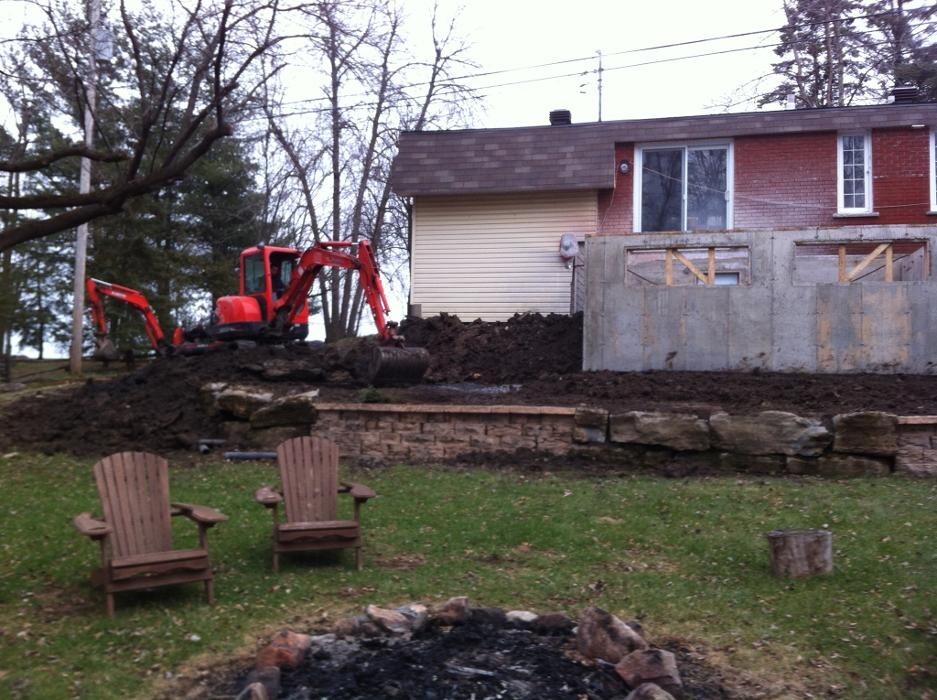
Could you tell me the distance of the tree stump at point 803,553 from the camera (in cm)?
663

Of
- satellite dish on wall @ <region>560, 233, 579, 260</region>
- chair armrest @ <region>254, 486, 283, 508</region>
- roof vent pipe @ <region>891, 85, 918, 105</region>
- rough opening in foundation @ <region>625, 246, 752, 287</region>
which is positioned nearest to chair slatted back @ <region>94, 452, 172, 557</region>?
chair armrest @ <region>254, 486, 283, 508</region>

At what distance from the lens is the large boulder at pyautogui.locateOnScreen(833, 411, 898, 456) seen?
9.88m

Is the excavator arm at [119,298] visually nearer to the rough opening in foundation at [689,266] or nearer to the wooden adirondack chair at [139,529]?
the rough opening in foundation at [689,266]

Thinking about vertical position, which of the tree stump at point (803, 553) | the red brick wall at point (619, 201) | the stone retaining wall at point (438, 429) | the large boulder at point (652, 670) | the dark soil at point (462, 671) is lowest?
the dark soil at point (462, 671)

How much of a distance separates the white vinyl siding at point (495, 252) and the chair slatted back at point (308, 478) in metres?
10.8

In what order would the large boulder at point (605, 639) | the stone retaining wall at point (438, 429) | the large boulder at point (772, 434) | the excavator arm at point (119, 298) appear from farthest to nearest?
the excavator arm at point (119, 298) < the stone retaining wall at point (438, 429) < the large boulder at point (772, 434) < the large boulder at point (605, 639)

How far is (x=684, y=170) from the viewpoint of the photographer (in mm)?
17766

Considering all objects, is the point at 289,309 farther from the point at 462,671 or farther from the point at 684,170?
the point at 462,671

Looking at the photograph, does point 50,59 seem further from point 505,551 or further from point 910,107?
point 910,107

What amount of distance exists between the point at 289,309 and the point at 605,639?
11.2 m

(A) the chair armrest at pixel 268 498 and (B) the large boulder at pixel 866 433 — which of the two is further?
(B) the large boulder at pixel 866 433

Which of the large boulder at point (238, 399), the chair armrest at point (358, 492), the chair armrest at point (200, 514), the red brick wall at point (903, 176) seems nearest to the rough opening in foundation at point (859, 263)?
the red brick wall at point (903, 176)

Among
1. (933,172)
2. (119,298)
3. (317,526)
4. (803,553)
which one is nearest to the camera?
(803,553)

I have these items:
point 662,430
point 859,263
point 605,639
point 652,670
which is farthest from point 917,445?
point 652,670
